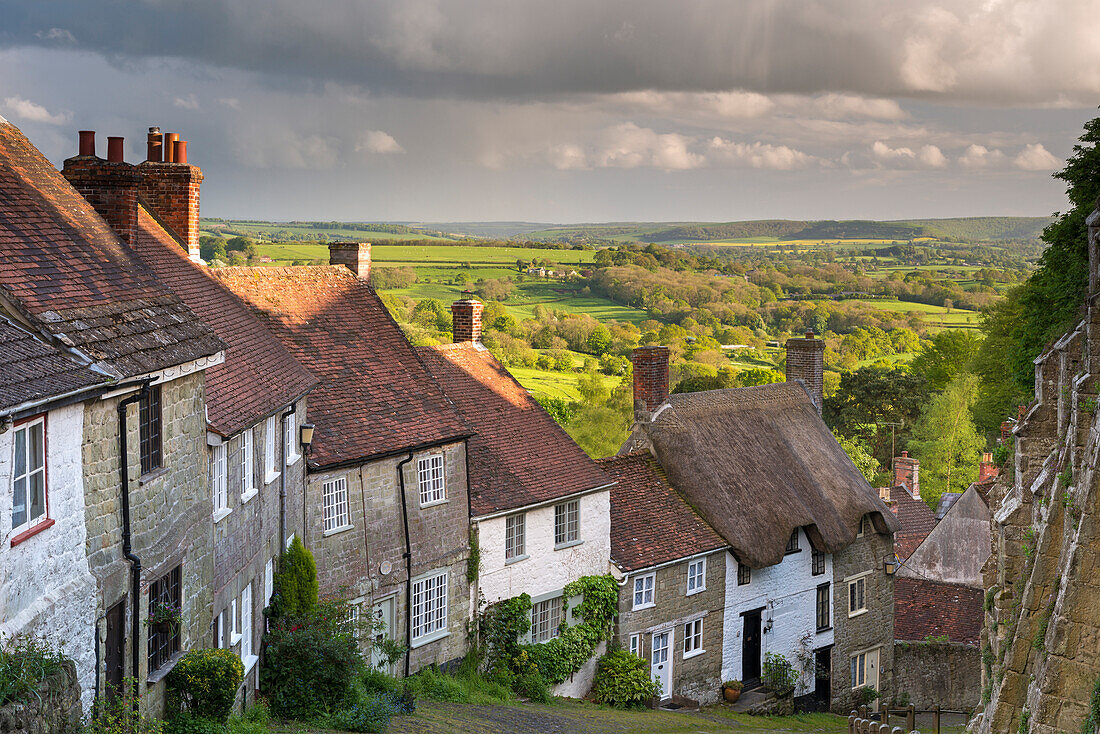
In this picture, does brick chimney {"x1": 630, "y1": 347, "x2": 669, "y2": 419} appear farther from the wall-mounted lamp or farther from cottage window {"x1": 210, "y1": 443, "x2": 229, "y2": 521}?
cottage window {"x1": 210, "y1": 443, "x2": 229, "y2": 521}

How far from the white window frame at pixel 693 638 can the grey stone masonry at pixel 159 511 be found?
57.2 ft

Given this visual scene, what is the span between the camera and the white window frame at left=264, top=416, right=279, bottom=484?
18.3m

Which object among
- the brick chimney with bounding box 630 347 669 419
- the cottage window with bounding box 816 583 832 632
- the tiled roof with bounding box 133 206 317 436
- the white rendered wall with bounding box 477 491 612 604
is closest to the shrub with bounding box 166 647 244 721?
the tiled roof with bounding box 133 206 317 436

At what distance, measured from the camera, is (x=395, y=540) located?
23266 millimetres

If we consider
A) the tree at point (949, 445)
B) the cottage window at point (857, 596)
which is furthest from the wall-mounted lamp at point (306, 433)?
the tree at point (949, 445)

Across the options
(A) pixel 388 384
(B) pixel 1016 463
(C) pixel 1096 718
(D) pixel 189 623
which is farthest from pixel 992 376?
(D) pixel 189 623

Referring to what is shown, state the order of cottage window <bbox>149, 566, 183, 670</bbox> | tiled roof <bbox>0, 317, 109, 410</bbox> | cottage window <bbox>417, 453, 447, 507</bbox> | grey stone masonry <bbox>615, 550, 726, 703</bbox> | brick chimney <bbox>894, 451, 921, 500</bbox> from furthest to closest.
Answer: brick chimney <bbox>894, 451, 921, 500</bbox> < grey stone masonry <bbox>615, 550, 726, 703</bbox> < cottage window <bbox>417, 453, 447, 507</bbox> < cottage window <bbox>149, 566, 183, 670</bbox> < tiled roof <bbox>0, 317, 109, 410</bbox>

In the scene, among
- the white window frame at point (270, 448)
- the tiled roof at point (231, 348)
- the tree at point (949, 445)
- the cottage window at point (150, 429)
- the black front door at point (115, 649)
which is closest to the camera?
the black front door at point (115, 649)

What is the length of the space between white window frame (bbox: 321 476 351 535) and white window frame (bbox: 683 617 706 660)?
1179 cm

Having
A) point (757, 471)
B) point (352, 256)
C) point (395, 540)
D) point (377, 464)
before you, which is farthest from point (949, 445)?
point (377, 464)

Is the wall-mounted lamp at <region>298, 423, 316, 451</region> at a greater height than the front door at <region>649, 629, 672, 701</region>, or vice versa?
the wall-mounted lamp at <region>298, 423, 316, 451</region>

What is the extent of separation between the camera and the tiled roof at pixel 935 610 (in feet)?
124

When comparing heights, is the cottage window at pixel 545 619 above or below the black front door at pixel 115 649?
below

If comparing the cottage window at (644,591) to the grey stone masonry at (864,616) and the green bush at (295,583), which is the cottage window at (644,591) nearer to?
the grey stone masonry at (864,616)
